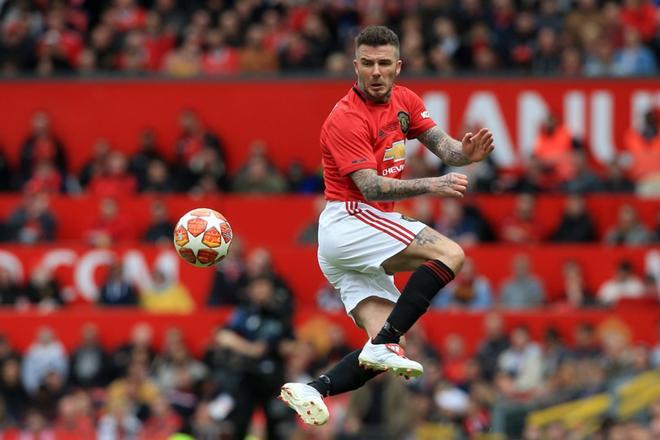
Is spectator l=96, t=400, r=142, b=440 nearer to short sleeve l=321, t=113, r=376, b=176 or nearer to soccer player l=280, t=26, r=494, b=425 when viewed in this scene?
soccer player l=280, t=26, r=494, b=425

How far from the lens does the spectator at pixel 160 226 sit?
21266mm

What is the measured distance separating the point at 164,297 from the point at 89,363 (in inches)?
61.2

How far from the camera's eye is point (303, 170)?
2255cm

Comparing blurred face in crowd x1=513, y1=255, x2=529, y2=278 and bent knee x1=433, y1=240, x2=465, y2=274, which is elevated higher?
bent knee x1=433, y1=240, x2=465, y2=274

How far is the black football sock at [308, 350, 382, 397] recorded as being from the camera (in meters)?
10.4

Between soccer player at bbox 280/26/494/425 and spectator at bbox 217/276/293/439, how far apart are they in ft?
18.1

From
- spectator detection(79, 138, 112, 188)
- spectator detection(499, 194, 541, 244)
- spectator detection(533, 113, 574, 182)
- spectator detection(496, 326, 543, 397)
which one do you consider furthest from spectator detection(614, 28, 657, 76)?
spectator detection(79, 138, 112, 188)

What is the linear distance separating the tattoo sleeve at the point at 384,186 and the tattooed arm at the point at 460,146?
0.44 metres

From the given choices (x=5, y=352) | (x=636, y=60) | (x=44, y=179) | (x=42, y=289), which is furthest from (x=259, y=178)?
(x=636, y=60)

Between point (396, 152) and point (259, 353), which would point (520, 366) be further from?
point (396, 152)

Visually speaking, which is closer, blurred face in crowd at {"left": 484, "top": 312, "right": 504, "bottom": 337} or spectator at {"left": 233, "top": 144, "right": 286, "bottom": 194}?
blurred face in crowd at {"left": 484, "top": 312, "right": 504, "bottom": 337}

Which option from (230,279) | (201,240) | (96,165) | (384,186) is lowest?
(230,279)

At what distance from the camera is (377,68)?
386 inches

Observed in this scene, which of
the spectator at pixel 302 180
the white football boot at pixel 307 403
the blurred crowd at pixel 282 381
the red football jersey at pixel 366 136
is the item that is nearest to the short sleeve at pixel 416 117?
the red football jersey at pixel 366 136
